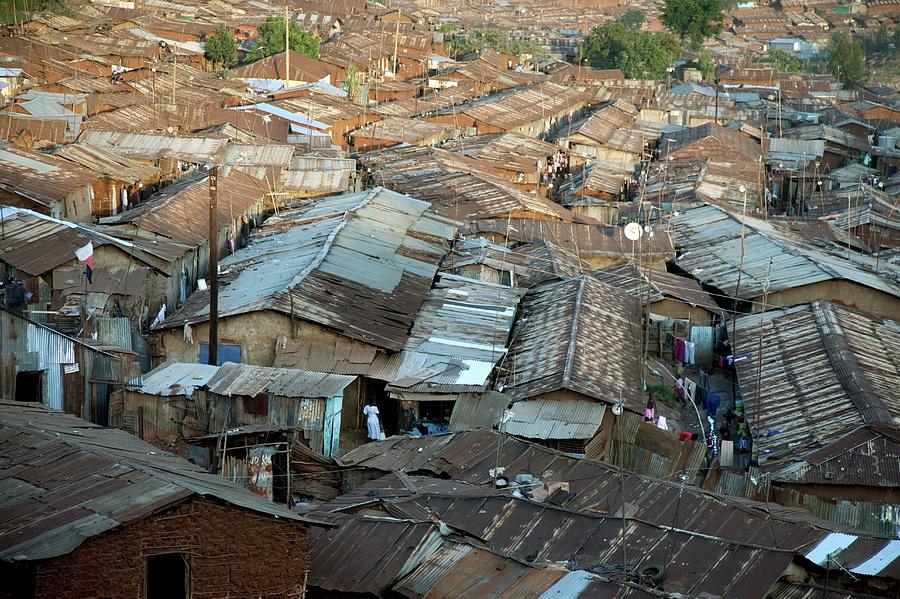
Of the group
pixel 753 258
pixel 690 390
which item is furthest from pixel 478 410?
pixel 753 258

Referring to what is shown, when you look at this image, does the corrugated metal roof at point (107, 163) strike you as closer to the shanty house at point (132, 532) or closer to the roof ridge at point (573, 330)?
the roof ridge at point (573, 330)

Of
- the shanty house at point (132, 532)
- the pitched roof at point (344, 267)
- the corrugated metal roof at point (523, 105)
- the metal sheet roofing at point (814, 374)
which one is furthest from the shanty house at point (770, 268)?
the shanty house at point (132, 532)

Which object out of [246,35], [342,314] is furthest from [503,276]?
[246,35]

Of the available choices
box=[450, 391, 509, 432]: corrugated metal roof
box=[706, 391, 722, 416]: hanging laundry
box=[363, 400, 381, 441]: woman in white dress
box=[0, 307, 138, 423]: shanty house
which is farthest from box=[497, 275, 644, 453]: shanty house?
box=[0, 307, 138, 423]: shanty house

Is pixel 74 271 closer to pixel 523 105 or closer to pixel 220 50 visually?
pixel 523 105

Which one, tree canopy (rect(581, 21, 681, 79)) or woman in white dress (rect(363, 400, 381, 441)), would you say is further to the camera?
tree canopy (rect(581, 21, 681, 79))

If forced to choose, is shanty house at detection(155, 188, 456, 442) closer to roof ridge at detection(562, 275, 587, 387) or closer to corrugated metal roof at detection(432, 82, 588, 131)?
roof ridge at detection(562, 275, 587, 387)
